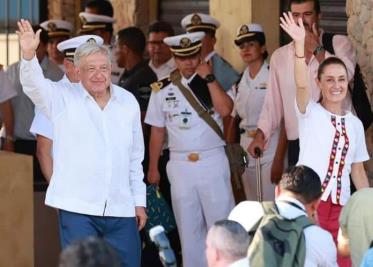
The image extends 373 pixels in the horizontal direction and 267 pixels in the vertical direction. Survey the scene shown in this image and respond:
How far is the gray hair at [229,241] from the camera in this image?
19.5 feet

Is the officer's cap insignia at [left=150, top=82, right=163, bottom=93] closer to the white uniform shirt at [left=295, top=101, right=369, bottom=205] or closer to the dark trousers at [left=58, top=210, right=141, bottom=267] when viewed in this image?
the white uniform shirt at [left=295, top=101, right=369, bottom=205]

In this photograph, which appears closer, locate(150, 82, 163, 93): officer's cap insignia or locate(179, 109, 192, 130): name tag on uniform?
locate(179, 109, 192, 130): name tag on uniform

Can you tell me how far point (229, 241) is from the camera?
5.95 meters

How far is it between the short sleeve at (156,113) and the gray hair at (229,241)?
362 cm

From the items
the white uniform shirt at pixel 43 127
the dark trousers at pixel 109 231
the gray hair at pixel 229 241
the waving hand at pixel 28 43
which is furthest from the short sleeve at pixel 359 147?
the gray hair at pixel 229 241

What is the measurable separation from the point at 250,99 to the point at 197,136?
64cm

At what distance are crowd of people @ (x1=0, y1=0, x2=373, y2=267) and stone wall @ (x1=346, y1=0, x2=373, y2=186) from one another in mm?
147

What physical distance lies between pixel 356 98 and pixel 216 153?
108 centimetres

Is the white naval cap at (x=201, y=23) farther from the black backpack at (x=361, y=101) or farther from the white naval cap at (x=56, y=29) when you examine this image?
the white naval cap at (x=56, y=29)

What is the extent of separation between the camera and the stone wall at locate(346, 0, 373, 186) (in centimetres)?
931

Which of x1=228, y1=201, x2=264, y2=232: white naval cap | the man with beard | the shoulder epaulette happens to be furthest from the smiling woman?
the shoulder epaulette

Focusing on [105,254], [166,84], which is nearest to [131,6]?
[166,84]

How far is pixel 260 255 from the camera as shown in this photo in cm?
633

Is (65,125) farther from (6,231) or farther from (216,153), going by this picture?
(216,153)
